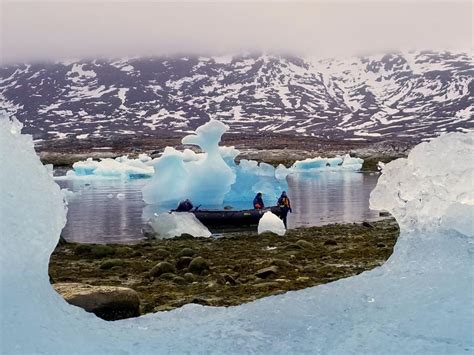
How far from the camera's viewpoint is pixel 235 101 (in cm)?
15675

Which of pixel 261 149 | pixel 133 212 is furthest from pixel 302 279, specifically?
pixel 261 149

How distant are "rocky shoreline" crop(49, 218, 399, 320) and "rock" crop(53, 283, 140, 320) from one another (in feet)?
0.06

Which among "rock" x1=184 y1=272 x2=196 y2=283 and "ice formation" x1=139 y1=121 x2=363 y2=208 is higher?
"rock" x1=184 y1=272 x2=196 y2=283

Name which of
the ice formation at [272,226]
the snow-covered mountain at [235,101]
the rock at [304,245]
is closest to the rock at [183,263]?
the rock at [304,245]

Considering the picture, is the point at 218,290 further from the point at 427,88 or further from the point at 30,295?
the point at 427,88

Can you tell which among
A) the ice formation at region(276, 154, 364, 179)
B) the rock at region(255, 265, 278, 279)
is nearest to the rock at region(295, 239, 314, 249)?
the rock at region(255, 265, 278, 279)

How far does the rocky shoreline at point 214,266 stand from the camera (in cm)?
884

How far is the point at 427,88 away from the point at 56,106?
106 m

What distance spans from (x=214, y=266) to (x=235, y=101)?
146615 mm

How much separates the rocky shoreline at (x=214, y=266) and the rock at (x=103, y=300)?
18 millimetres

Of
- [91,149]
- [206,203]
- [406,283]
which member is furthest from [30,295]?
[91,149]

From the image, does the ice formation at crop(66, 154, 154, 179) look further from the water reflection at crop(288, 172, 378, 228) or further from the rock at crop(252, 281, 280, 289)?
the rock at crop(252, 281, 280, 289)

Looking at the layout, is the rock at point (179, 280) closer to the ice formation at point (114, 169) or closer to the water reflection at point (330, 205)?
the water reflection at point (330, 205)

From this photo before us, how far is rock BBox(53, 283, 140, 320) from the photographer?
6438mm
